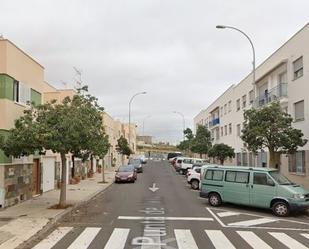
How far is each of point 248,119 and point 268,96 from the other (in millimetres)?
9496

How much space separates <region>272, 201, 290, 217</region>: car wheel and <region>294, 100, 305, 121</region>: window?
11.1 metres

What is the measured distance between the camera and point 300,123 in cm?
2792

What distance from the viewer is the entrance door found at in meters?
23.6

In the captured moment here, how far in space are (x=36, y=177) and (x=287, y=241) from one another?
1552cm

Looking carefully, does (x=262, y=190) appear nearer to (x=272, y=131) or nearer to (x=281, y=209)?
(x=281, y=209)

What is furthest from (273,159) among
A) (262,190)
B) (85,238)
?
(85,238)

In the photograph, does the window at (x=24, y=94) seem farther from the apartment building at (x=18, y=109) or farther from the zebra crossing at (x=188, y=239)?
the zebra crossing at (x=188, y=239)

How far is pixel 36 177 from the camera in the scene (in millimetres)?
24344

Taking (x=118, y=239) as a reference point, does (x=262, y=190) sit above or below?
above

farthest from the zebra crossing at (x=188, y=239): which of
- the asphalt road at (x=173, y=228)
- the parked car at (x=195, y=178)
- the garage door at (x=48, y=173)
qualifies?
the parked car at (x=195, y=178)

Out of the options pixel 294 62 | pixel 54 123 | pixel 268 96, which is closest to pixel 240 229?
pixel 54 123

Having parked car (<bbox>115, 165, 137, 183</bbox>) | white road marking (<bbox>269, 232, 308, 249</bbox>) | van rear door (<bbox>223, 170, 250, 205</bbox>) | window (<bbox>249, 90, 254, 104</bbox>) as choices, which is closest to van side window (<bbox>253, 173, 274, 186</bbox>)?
van rear door (<bbox>223, 170, 250, 205</bbox>)

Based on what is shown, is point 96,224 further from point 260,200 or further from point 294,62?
point 294,62

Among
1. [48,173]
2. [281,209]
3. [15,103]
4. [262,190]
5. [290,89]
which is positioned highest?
[290,89]
